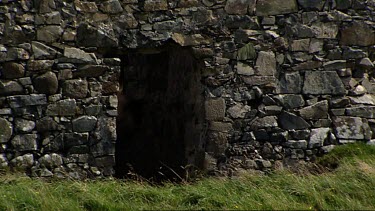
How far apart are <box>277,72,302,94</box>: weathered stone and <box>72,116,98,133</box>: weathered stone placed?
2305 mm

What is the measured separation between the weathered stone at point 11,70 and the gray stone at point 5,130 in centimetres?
49

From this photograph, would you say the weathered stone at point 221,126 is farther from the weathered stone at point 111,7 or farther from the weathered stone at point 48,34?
the weathered stone at point 48,34

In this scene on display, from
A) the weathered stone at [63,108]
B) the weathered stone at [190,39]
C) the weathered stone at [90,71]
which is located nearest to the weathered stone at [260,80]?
the weathered stone at [190,39]

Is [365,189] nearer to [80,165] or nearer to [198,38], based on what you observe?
[198,38]

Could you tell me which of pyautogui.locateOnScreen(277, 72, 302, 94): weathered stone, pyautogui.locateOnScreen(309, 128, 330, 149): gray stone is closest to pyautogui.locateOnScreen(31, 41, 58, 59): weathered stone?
pyautogui.locateOnScreen(277, 72, 302, 94): weathered stone

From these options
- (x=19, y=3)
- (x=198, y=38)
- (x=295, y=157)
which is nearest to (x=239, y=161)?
(x=295, y=157)

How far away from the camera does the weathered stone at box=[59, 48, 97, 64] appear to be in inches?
281

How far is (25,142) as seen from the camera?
7039mm

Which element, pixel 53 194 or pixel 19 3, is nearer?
pixel 53 194

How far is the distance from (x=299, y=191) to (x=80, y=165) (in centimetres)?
257

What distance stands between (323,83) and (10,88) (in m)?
3.73

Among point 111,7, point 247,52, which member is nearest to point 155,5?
point 111,7

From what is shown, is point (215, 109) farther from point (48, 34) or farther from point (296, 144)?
point (48, 34)

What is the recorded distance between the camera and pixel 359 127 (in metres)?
7.84
